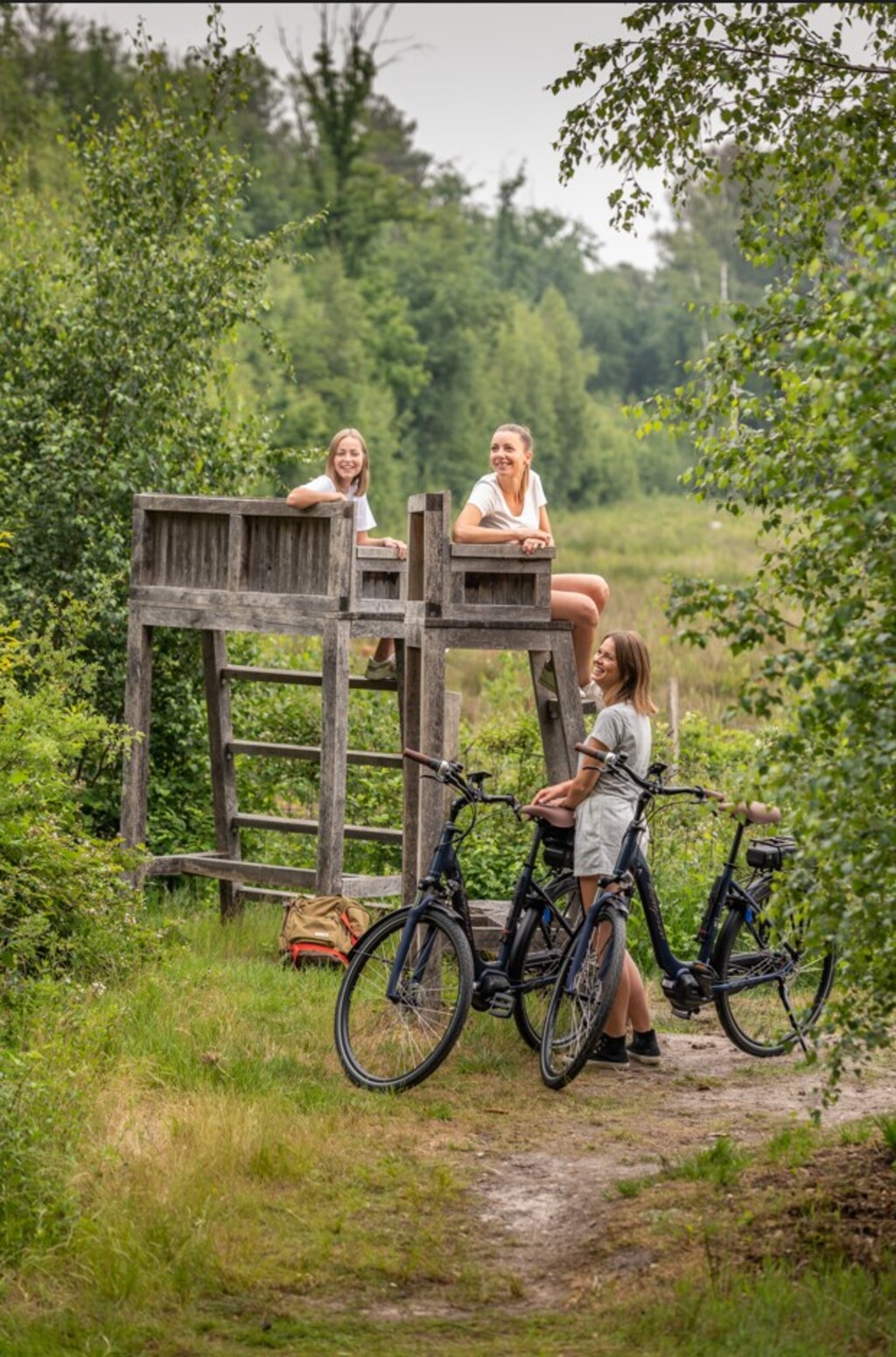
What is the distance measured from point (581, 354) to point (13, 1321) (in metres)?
80.7

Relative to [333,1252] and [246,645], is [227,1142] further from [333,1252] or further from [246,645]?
[246,645]

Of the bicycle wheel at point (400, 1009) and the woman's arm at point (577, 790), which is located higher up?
the woman's arm at point (577, 790)

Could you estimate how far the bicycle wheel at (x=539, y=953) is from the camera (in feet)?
31.8

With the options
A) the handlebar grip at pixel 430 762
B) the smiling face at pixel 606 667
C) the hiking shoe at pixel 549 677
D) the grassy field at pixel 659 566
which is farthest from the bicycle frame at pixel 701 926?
the grassy field at pixel 659 566

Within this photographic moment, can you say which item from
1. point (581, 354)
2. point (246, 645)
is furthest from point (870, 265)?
point (581, 354)

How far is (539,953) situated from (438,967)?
0.54 m

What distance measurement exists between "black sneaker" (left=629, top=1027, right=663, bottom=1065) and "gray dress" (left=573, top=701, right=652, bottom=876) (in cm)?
120

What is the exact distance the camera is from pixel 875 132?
851cm

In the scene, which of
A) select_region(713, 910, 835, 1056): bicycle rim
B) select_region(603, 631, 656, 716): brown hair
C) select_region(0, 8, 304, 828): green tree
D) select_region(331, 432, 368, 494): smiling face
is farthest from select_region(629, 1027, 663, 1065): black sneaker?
select_region(0, 8, 304, 828): green tree

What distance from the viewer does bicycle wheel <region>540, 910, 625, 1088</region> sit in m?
9.17

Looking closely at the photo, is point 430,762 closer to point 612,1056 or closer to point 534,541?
point 534,541

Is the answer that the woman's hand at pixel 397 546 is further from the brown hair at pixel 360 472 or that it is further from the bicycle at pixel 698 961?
the bicycle at pixel 698 961

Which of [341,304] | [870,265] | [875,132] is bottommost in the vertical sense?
[870,265]

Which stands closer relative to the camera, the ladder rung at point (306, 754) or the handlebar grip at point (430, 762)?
the handlebar grip at point (430, 762)
